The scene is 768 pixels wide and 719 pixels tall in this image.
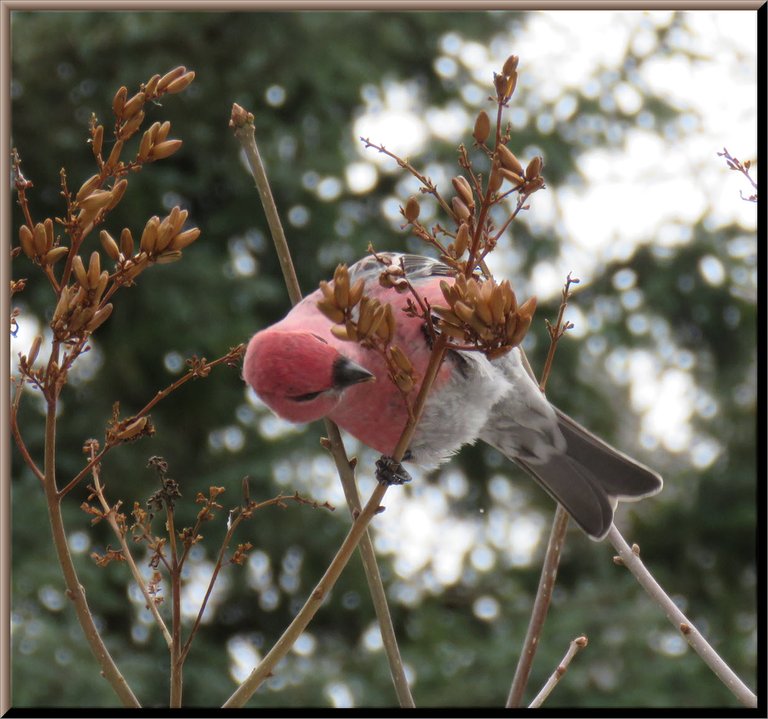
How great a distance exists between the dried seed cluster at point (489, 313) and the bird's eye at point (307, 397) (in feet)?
3.02

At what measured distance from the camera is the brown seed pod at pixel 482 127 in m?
1.52

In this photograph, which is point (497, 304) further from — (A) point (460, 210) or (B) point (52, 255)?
(B) point (52, 255)

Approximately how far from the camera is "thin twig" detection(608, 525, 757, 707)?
1.72 m

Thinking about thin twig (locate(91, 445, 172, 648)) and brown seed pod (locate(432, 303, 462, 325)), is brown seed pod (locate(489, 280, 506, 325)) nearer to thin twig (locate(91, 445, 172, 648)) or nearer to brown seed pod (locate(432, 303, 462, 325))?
brown seed pod (locate(432, 303, 462, 325))

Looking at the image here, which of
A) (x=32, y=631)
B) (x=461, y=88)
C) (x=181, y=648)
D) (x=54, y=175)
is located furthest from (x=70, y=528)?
(x=181, y=648)

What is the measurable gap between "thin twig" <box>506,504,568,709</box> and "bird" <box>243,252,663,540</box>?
0.40 m

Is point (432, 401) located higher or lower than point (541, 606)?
higher

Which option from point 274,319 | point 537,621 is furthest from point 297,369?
point 274,319

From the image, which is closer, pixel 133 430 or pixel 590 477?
pixel 133 430

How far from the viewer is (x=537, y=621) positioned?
194 centimetres

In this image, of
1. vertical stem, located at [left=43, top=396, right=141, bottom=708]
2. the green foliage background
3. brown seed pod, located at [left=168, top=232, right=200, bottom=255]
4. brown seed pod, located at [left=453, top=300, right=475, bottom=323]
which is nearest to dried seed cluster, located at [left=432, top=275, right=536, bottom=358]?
brown seed pod, located at [left=453, top=300, right=475, bottom=323]

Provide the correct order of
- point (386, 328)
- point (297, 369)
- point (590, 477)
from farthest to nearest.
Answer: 1. point (590, 477)
2. point (297, 369)
3. point (386, 328)

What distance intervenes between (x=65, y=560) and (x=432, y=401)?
4.96 feet

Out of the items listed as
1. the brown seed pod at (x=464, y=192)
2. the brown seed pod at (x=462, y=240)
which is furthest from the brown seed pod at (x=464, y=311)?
the brown seed pod at (x=464, y=192)
